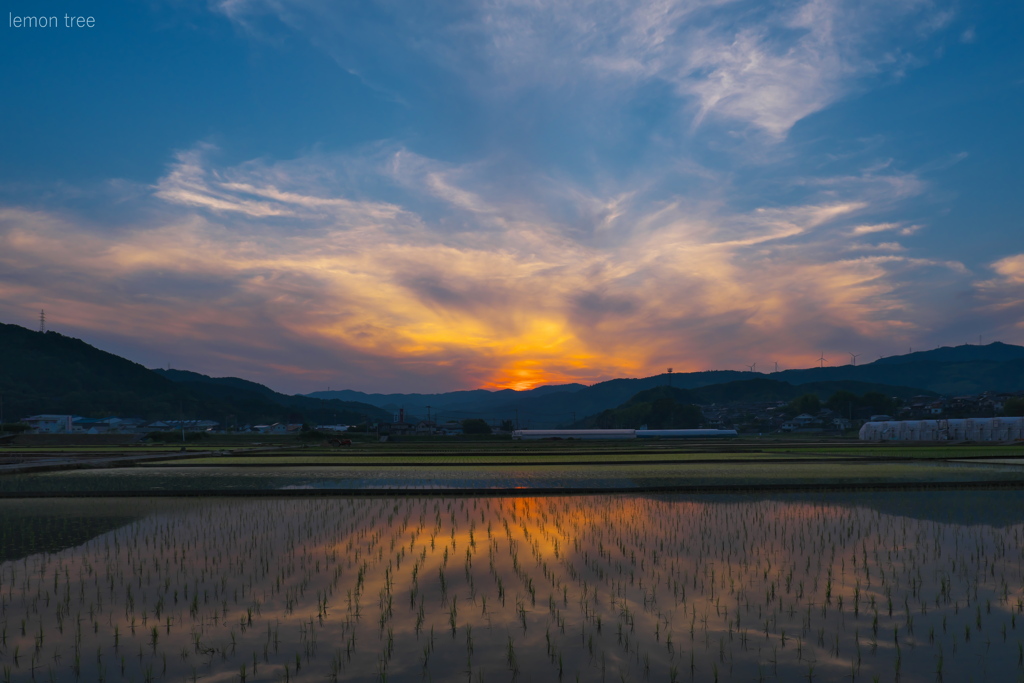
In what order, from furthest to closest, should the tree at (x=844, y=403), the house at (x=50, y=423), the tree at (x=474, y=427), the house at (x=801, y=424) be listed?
the tree at (x=844, y=403), the house at (x=801, y=424), the tree at (x=474, y=427), the house at (x=50, y=423)

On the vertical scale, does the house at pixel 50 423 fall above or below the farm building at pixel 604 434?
above

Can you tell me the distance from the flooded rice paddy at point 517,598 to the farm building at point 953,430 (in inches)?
2661

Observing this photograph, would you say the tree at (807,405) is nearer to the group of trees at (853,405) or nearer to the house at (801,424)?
the group of trees at (853,405)

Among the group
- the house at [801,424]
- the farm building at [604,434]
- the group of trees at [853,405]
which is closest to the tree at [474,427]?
the farm building at [604,434]

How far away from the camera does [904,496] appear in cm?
1984

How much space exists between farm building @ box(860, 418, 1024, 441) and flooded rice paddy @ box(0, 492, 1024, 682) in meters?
67.6

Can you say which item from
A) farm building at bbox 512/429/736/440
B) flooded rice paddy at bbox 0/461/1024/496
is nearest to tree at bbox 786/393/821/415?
farm building at bbox 512/429/736/440

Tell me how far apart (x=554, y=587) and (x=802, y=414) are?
182912 mm

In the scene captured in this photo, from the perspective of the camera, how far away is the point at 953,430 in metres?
73.6

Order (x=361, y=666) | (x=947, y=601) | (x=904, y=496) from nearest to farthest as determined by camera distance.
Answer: (x=361, y=666) < (x=947, y=601) < (x=904, y=496)

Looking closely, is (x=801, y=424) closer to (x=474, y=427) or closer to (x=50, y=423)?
A: (x=474, y=427)

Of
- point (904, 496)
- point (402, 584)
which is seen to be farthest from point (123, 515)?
point (904, 496)

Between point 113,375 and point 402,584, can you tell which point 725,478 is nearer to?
point 402,584

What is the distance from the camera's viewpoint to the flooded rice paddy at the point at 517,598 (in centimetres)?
646
